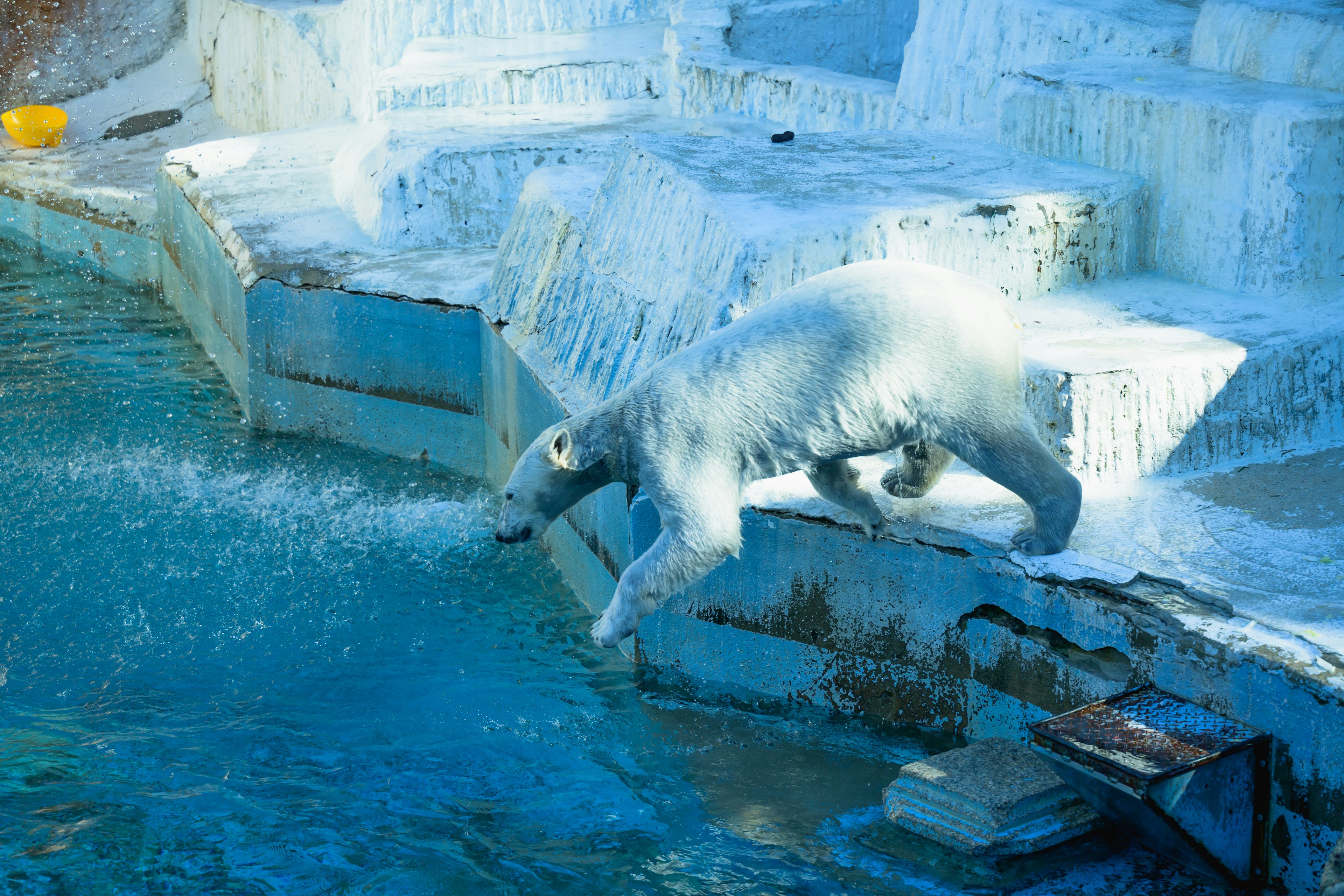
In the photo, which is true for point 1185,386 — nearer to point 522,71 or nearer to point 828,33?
point 522,71

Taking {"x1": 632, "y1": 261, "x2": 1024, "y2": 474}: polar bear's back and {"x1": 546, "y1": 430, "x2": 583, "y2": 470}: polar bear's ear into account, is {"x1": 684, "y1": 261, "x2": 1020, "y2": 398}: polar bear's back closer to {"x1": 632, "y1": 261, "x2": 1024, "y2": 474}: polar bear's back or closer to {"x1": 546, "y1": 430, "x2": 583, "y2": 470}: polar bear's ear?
{"x1": 632, "y1": 261, "x2": 1024, "y2": 474}: polar bear's back

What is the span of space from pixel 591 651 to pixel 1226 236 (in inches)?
135

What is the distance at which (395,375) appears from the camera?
835 cm

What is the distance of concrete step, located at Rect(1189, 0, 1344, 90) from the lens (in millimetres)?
6211

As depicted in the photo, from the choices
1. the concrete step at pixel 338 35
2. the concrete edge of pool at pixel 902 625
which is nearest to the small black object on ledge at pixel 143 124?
the concrete step at pixel 338 35

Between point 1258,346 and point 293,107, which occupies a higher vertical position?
point 293,107

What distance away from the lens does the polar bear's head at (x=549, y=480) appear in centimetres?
439

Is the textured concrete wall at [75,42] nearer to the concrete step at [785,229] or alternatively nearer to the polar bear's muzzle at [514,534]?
the concrete step at [785,229]

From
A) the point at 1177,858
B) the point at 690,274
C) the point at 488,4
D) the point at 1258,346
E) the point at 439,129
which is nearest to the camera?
the point at 1177,858

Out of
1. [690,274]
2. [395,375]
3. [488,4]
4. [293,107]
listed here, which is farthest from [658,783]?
[293,107]

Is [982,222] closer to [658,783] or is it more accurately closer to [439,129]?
[658,783]

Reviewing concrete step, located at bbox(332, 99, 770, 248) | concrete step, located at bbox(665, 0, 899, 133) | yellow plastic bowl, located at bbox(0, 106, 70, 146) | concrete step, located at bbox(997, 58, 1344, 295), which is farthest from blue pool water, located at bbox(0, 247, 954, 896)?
yellow plastic bowl, located at bbox(0, 106, 70, 146)

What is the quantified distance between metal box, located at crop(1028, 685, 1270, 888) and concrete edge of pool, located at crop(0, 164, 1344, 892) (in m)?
0.07

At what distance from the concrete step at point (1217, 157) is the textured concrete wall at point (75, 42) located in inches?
550
